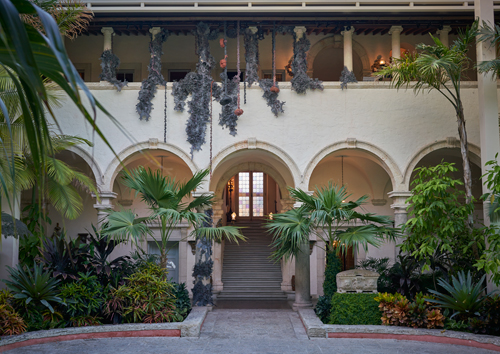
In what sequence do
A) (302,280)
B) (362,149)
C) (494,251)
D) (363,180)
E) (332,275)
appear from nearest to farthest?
(494,251)
(332,275)
(302,280)
(362,149)
(363,180)

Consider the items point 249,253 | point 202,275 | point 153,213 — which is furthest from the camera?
point 249,253

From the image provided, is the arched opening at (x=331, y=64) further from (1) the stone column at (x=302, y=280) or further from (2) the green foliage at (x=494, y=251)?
(2) the green foliage at (x=494, y=251)

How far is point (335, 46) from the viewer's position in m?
15.5

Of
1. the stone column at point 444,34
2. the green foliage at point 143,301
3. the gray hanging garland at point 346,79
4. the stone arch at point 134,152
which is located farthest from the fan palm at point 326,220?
the stone column at point 444,34

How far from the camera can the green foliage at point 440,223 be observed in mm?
9766

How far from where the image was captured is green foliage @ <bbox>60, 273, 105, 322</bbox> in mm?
9531

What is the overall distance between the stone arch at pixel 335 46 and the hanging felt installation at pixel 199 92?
11.9 ft

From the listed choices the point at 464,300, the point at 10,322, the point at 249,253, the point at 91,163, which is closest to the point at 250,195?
the point at 249,253

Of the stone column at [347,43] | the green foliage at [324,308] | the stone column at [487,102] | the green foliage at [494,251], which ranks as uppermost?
the stone column at [347,43]

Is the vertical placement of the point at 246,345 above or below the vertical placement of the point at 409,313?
below

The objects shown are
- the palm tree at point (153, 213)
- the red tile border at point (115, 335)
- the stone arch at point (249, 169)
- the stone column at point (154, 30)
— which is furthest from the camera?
the stone arch at point (249, 169)

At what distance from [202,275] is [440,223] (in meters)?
5.78

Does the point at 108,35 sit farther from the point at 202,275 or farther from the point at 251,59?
the point at 202,275

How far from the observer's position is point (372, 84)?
12.9m
